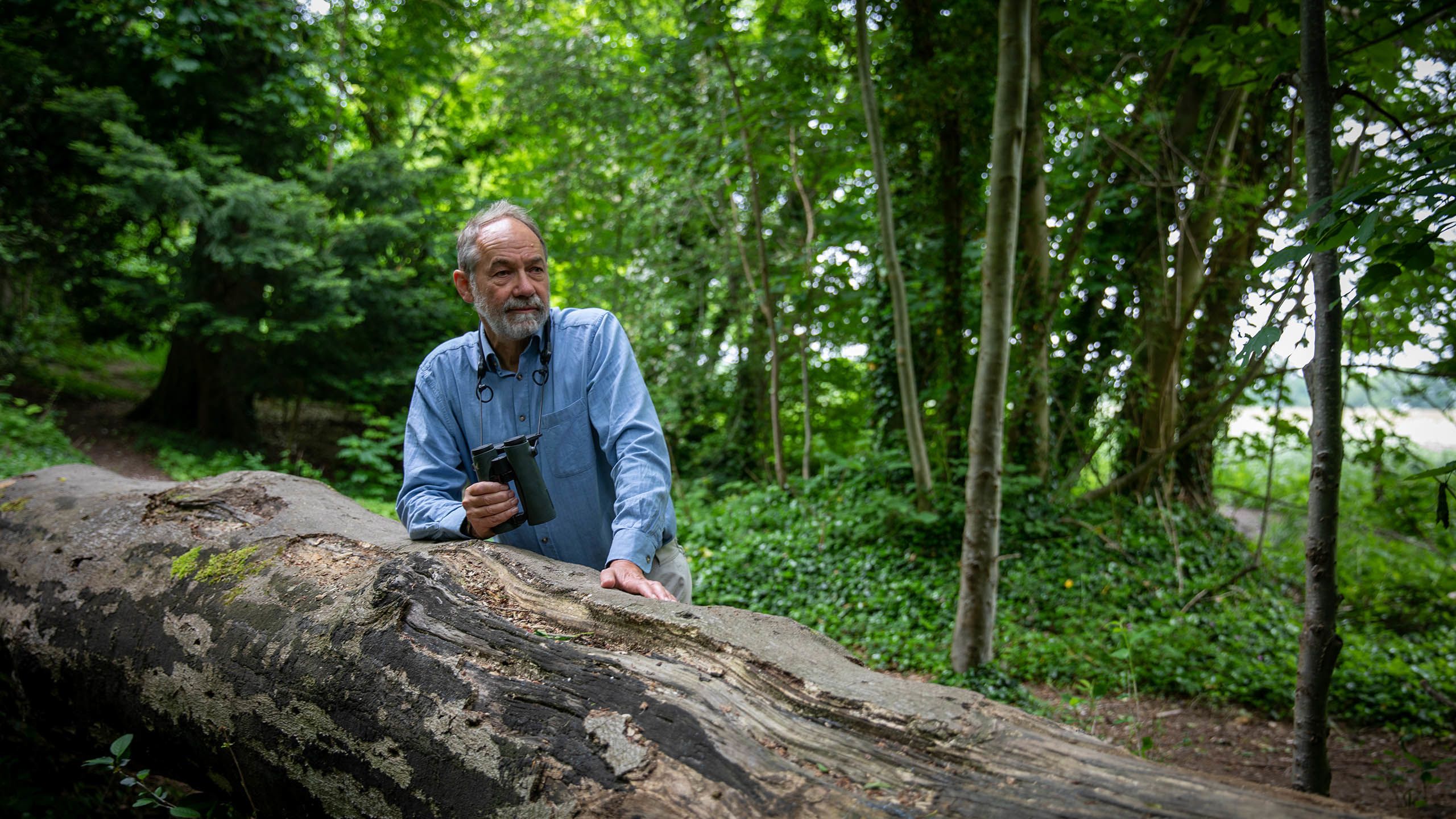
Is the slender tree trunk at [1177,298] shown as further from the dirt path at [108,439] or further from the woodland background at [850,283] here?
the dirt path at [108,439]

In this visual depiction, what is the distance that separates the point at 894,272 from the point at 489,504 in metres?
4.03

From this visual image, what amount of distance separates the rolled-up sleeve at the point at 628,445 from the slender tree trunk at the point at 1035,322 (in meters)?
4.52

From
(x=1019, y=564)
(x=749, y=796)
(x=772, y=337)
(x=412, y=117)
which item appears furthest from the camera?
(x=412, y=117)

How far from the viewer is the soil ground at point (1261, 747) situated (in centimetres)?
345

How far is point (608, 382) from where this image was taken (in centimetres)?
258

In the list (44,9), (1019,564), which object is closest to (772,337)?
(1019,564)

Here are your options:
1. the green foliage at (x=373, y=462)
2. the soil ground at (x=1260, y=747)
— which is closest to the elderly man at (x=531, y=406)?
the soil ground at (x=1260, y=747)

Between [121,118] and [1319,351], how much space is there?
10.9 meters

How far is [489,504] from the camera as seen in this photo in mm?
2258

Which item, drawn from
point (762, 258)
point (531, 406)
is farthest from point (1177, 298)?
point (531, 406)

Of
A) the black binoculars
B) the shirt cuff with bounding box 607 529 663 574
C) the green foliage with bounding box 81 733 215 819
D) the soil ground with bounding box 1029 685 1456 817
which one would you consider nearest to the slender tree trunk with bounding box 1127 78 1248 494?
the soil ground with bounding box 1029 685 1456 817

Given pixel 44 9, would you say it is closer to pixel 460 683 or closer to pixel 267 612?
pixel 267 612

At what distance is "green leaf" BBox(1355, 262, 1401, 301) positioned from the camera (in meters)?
1.86

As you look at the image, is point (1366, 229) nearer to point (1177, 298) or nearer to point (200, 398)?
point (1177, 298)
